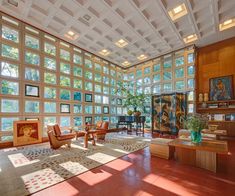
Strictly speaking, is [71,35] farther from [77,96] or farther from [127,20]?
[77,96]

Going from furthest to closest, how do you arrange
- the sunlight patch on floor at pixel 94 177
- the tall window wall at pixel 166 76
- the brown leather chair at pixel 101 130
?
1. the tall window wall at pixel 166 76
2. the brown leather chair at pixel 101 130
3. the sunlight patch on floor at pixel 94 177

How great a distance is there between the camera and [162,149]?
371 centimetres

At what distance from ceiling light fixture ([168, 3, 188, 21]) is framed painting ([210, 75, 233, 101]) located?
149 inches

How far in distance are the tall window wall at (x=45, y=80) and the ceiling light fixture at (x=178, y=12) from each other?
14.8ft

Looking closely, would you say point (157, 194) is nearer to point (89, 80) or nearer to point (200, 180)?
point (200, 180)

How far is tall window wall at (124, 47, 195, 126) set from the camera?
7.27 meters

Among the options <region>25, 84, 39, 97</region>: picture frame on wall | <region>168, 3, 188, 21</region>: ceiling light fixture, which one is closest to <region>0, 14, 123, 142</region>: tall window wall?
<region>25, 84, 39, 97</region>: picture frame on wall

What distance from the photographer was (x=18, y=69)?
514 cm

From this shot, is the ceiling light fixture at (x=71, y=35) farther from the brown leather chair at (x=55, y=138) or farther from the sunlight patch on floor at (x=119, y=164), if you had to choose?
the sunlight patch on floor at (x=119, y=164)

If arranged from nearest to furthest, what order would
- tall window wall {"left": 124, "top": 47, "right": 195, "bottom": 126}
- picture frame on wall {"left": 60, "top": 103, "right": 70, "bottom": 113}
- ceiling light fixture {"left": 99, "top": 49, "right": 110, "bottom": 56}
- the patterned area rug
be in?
the patterned area rug
picture frame on wall {"left": 60, "top": 103, "right": 70, "bottom": 113}
tall window wall {"left": 124, "top": 47, "right": 195, "bottom": 126}
ceiling light fixture {"left": 99, "top": 49, "right": 110, "bottom": 56}

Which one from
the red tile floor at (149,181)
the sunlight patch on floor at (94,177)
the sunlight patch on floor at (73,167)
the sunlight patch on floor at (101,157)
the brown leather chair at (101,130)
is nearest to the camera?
the red tile floor at (149,181)

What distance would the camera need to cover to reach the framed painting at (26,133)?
486cm

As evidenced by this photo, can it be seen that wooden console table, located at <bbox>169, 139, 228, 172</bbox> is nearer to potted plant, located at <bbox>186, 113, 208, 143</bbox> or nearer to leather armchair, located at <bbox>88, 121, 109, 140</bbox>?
potted plant, located at <bbox>186, 113, 208, 143</bbox>

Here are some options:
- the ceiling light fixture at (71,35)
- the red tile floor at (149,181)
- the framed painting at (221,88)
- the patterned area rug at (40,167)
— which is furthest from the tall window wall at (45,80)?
the framed painting at (221,88)
